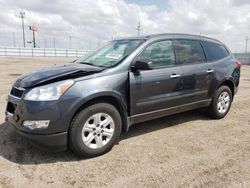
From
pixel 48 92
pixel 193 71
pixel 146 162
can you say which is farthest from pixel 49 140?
pixel 193 71

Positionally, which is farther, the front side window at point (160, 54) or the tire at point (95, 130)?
the front side window at point (160, 54)

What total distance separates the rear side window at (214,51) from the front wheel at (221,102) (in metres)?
0.69

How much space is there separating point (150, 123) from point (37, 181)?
8.96 feet

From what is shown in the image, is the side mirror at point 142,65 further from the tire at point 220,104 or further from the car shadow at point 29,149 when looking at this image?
the tire at point 220,104

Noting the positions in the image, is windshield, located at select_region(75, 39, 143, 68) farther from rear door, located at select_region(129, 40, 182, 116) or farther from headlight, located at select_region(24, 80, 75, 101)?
headlight, located at select_region(24, 80, 75, 101)

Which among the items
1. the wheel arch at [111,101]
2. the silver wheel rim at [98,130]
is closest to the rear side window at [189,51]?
the wheel arch at [111,101]

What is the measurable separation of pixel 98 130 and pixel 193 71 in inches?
88.7

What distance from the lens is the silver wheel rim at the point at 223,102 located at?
561 centimetres

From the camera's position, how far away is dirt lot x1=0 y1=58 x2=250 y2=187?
3084 mm

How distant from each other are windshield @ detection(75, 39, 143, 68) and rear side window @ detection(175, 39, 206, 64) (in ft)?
2.84

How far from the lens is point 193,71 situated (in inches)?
191

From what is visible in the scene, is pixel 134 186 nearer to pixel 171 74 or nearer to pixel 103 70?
pixel 103 70

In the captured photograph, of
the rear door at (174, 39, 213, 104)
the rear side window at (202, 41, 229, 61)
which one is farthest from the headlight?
the rear side window at (202, 41, 229, 61)

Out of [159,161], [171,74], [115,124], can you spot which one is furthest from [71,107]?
[171,74]
